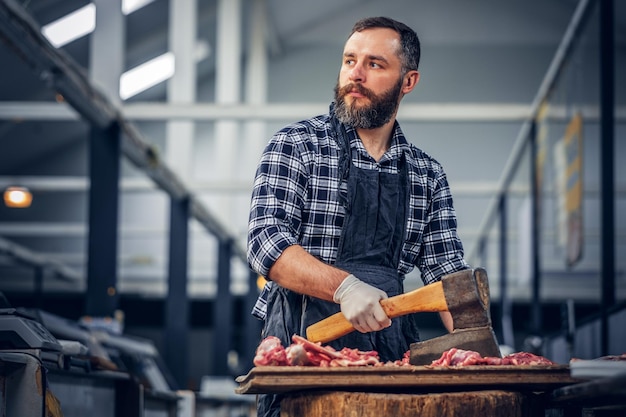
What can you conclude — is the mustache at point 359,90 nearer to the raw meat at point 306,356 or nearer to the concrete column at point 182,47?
the raw meat at point 306,356

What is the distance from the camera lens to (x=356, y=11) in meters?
20.5

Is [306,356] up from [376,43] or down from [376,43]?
down

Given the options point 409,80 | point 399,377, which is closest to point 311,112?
point 409,80

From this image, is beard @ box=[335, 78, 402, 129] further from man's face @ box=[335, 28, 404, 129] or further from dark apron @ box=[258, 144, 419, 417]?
dark apron @ box=[258, 144, 419, 417]

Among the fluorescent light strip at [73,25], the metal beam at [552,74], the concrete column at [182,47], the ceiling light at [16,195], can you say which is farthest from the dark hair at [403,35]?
the ceiling light at [16,195]

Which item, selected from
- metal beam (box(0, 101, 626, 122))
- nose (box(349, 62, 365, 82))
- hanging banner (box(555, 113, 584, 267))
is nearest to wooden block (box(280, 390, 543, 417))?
nose (box(349, 62, 365, 82))

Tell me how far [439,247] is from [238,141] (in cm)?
1924

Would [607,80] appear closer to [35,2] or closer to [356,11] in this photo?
[35,2]

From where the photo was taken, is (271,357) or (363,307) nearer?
(271,357)

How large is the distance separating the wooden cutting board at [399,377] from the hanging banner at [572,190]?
20.7 ft

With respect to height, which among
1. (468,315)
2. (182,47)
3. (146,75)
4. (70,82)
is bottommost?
(468,315)

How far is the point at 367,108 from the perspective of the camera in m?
3.90

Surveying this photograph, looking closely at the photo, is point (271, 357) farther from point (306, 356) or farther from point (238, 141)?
point (238, 141)

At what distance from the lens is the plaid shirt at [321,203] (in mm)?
3697
